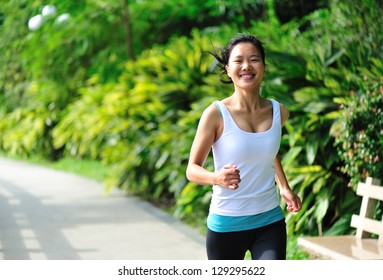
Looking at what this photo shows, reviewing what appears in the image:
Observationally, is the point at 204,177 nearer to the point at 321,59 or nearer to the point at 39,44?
the point at 321,59

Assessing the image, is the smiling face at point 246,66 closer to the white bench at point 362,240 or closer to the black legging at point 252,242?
the black legging at point 252,242

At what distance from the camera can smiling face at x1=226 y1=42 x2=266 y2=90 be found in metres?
3.21

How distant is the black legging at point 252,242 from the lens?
3.23 meters

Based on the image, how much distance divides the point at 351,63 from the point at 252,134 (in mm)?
4309

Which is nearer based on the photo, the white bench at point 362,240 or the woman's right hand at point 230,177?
the woman's right hand at point 230,177

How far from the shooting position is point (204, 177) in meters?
3.05

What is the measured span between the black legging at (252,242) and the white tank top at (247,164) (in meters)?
0.10

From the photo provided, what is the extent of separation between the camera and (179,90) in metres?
10.1

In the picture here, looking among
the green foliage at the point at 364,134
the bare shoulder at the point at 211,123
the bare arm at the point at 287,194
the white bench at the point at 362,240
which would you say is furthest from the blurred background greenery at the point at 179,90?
the bare shoulder at the point at 211,123

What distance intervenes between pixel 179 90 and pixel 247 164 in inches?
278

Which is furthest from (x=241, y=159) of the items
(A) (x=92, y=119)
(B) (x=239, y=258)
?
(A) (x=92, y=119)

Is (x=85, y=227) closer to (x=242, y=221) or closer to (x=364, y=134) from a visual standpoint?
→ (x=364, y=134)

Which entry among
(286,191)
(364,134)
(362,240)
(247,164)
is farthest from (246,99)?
(364,134)
